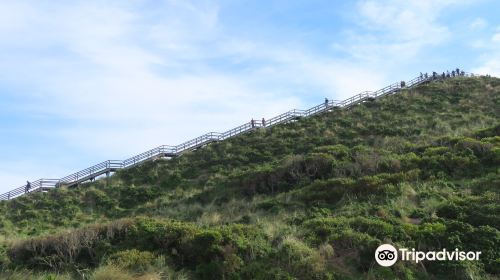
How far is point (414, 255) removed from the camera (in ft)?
38.3

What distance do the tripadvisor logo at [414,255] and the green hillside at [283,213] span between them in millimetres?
187

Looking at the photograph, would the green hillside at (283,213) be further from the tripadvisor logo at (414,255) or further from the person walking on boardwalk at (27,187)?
the person walking on boardwalk at (27,187)

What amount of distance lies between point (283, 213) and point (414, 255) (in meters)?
6.78

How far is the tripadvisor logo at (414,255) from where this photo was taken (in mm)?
11438

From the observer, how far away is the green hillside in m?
11.5

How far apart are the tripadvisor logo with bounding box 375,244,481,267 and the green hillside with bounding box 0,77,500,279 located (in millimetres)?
187

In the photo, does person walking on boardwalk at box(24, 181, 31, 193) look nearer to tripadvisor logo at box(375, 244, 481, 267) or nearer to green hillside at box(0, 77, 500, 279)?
green hillside at box(0, 77, 500, 279)

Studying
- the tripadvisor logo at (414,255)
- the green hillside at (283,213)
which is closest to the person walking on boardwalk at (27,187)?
the green hillside at (283,213)

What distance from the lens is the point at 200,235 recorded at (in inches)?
501

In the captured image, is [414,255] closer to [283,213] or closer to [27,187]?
[283,213]

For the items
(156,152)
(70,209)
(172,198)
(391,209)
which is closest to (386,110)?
(156,152)

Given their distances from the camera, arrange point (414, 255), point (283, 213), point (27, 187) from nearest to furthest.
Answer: point (414, 255) < point (283, 213) < point (27, 187)

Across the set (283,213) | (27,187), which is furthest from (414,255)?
(27,187)

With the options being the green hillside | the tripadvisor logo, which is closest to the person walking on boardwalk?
the green hillside
